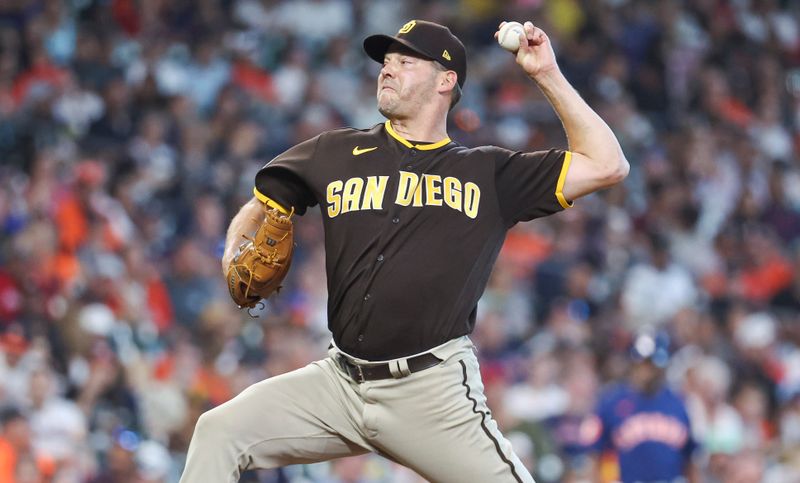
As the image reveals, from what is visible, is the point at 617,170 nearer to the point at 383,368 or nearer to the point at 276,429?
the point at 383,368

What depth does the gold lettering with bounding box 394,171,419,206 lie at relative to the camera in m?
4.64

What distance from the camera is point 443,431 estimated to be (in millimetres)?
4531

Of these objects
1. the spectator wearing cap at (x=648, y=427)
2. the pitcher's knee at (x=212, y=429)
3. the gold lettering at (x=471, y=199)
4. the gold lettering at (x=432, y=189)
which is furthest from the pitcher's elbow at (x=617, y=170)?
the spectator wearing cap at (x=648, y=427)

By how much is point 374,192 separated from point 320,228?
6.30 m

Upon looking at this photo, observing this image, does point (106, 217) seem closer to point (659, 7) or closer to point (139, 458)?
point (139, 458)

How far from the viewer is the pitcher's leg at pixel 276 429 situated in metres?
4.43

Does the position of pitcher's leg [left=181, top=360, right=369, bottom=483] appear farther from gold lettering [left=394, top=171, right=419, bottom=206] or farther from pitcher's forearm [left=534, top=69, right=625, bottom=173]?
pitcher's forearm [left=534, top=69, right=625, bottom=173]

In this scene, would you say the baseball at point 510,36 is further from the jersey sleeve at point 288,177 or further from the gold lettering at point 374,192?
the jersey sleeve at point 288,177

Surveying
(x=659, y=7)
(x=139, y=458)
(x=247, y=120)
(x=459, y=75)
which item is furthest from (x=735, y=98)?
(x=459, y=75)

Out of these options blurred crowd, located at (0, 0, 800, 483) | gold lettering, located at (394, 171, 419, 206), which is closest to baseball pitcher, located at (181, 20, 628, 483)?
gold lettering, located at (394, 171, 419, 206)

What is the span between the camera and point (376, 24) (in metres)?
14.0

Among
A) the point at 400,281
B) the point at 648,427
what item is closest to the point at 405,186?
the point at 400,281

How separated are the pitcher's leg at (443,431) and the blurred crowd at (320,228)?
3491 mm

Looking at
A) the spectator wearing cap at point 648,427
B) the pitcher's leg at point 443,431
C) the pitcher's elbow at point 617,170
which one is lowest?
the spectator wearing cap at point 648,427
